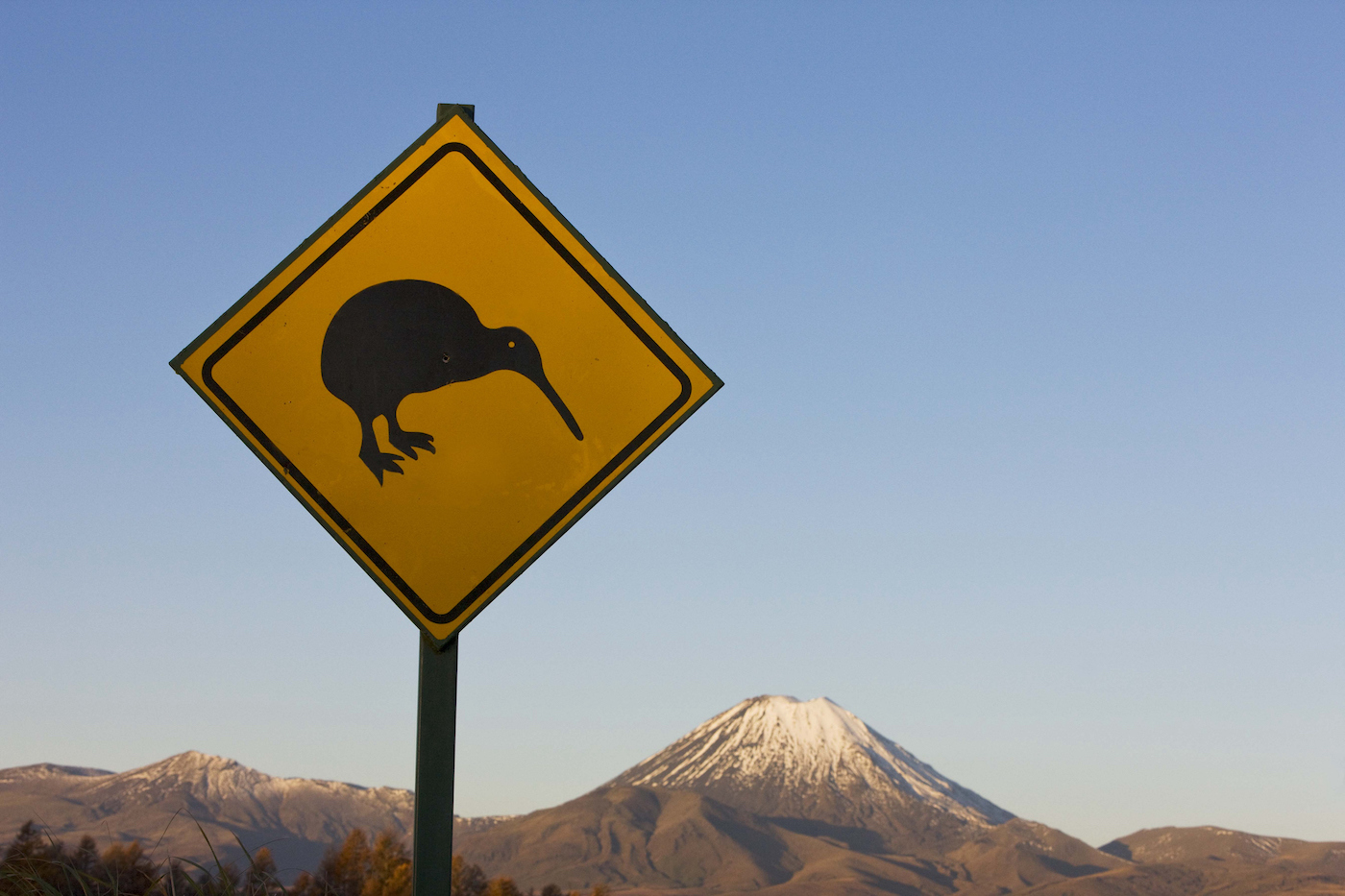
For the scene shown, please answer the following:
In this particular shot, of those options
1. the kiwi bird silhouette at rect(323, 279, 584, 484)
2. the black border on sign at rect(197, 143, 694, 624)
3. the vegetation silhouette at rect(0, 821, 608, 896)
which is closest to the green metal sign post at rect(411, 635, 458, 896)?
the black border on sign at rect(197, 143, 694, 624)

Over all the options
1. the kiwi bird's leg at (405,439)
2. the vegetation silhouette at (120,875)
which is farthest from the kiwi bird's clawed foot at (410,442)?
the vegetation silhouette at (120,875)

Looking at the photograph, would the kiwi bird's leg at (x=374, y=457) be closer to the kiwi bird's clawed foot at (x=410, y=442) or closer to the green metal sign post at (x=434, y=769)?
the kiwi bird's clawed foot at (x=410, y=442)

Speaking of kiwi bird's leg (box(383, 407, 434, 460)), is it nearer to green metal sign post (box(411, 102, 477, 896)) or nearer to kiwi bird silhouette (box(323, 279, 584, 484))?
kiwi bird silhouette (box(323, 279, 584, 484))

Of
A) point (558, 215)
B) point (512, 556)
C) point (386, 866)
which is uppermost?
point (386, 866)

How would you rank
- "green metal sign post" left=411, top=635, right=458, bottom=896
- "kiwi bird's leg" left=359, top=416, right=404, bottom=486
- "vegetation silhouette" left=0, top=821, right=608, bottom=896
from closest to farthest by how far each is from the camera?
"green metal sign post" left=411, top=635, right=458, bottom=896 → "kiwi bird's leg" left=359, top=416, right=404, bottom=486 → "vegetation silhouette" left=0, top=821, right=608, bottom=896

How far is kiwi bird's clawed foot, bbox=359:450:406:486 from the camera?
259 cm

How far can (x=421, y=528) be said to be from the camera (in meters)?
2.59

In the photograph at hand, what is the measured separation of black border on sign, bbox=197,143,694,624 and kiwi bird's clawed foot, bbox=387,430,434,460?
18 centimetres

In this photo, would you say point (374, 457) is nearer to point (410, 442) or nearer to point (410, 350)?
point (410, 442)

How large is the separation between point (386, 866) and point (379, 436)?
87574mm

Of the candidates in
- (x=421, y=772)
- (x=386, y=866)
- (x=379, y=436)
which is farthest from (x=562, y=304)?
(x=386, y=866)

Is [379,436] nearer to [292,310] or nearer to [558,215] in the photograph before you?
[292,310]

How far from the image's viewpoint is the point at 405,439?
262 cm

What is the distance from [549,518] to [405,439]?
0.34 metres
